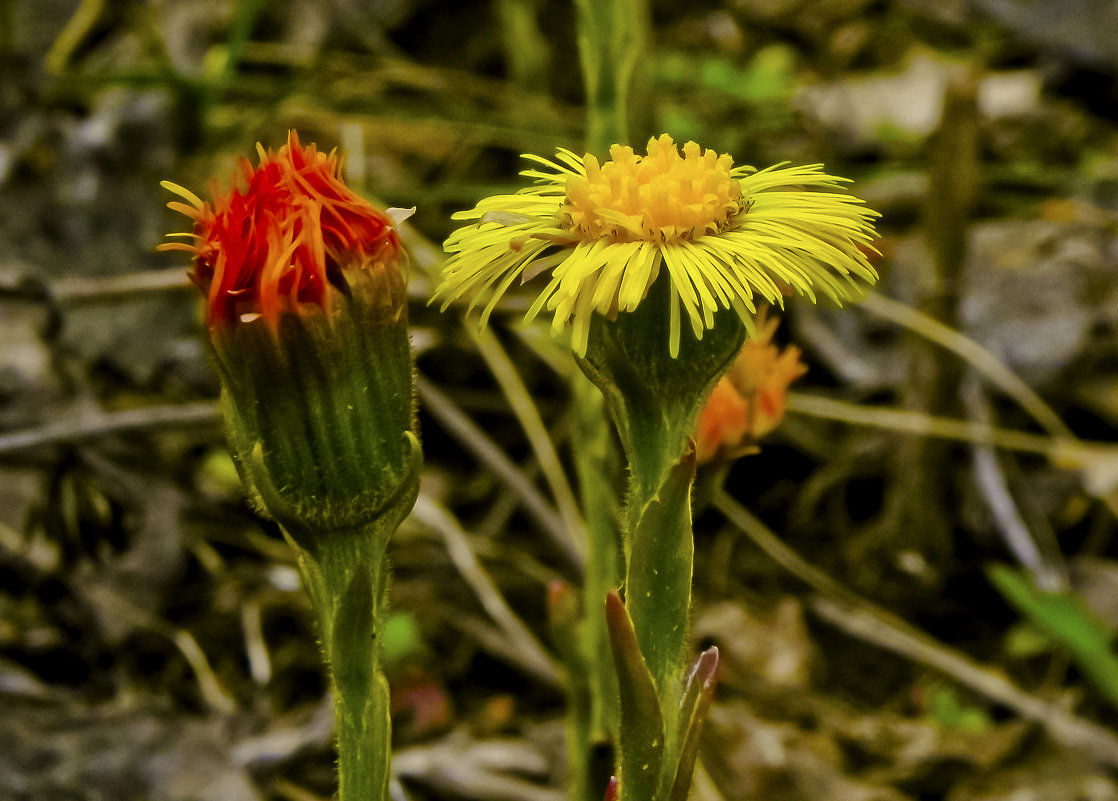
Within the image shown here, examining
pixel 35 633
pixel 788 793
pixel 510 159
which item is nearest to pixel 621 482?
pixel 788 793

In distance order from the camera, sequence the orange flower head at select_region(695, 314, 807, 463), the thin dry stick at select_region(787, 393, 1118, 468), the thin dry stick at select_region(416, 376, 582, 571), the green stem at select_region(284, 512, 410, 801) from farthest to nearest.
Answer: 1. the thin dry stick at select_region(787, 393, 1118, 468)
2. the thin dry stick at select_region(416, 376, 582, 571)
3. the orange flower head at select_region(695, 314, 807, 463)
4. the green stem at select_region(284, 512, 410, 801)

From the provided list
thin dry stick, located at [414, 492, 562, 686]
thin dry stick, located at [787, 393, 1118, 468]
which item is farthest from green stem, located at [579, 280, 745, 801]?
thin dry stick, located at [787, 393, 1118, 468]

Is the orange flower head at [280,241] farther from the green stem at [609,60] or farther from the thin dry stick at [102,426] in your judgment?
the thin dry stick at [102,426]

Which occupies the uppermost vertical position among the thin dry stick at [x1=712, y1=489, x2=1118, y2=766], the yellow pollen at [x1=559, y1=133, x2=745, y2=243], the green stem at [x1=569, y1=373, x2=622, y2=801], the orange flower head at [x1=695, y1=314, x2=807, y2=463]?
the yellow pollen at [x1=559, y1=133, x2=745, y2=243]

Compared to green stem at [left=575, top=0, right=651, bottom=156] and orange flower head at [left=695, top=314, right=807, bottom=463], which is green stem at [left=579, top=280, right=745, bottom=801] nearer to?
orange flower head at [left=695, top=314, right=807, bottom=463]

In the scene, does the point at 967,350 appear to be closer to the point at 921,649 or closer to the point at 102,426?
the point at 921,649

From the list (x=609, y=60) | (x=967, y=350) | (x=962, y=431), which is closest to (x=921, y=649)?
(x=962, y=431)

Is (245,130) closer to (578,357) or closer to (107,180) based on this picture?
(107,180)

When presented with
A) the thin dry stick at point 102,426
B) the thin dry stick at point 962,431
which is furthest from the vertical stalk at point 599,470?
the thin dry stick at point 962,431
